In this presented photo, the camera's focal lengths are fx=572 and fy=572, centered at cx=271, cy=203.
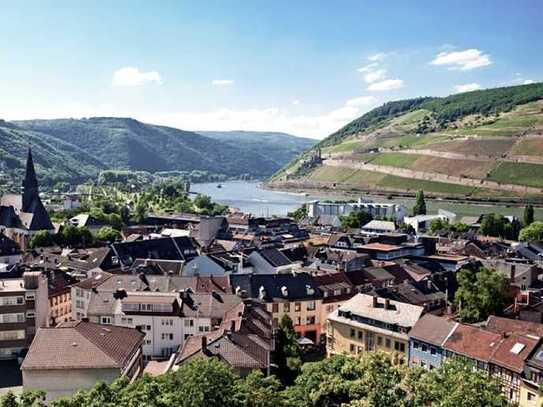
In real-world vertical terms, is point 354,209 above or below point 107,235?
below

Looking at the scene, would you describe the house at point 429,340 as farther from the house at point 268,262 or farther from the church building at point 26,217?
the church building at point 26,217

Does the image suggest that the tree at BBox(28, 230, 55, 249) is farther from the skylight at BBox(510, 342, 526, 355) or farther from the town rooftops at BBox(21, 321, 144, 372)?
the skylight at BBox(510, 342, 526, 355)

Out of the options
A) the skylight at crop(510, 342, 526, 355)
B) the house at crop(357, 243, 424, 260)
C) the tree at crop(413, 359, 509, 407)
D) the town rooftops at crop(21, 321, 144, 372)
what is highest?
the tree at crop(413, 359, 509, 407)

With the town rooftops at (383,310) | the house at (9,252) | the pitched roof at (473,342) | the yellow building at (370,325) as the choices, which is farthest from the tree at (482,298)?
the house at (9,252)

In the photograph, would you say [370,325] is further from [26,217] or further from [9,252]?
[26,217]

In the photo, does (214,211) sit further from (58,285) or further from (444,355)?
(444,355)

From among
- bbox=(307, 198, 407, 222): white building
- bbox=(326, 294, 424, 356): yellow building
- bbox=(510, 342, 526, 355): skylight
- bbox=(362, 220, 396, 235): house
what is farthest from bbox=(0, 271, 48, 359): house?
bbox=(307, 198, 407, 222): white building

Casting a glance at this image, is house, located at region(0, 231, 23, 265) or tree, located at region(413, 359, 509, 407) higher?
tree, located at region(413, 359, 509, 407)

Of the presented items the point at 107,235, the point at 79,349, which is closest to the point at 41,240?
the point at 107,235
